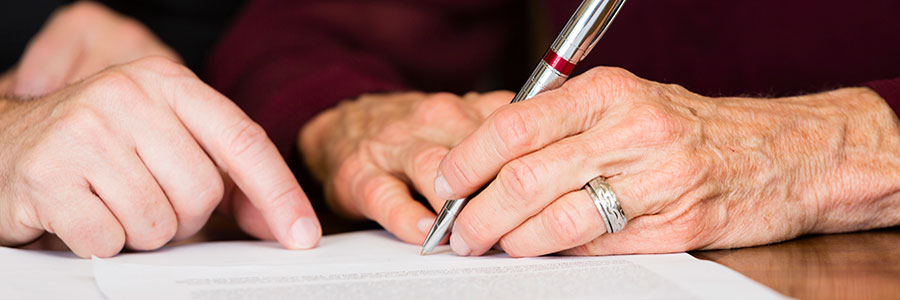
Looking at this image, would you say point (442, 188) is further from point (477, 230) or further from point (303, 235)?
point (303, 235)

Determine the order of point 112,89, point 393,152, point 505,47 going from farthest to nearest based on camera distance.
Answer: point 505,47
point 393,152
point 112,89

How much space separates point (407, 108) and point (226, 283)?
42 cm

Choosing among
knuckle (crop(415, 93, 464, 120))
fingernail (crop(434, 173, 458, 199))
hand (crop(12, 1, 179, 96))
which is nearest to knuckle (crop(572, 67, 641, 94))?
fingernail (crop(434, 173, 458, 199))

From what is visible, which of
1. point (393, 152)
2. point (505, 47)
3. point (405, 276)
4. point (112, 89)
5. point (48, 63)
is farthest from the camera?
point (505, 47)

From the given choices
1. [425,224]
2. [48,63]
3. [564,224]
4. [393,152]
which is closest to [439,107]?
[393,152]

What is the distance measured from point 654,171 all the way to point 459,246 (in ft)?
0.49

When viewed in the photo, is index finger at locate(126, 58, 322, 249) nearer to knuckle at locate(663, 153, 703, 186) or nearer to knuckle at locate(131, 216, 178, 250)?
knuckle at locate(131, 216, 178, 250)

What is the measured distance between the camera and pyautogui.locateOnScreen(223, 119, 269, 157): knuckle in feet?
2.22

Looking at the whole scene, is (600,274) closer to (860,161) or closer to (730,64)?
(860,161)

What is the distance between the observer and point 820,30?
3.10 feet

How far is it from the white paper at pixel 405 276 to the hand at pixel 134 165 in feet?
0.11

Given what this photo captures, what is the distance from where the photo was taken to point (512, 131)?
1.89ft

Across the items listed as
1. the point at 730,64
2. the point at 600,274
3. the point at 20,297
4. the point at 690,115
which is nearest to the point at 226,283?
the point at 20,297

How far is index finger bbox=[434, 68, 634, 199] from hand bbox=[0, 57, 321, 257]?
0.17 metres
